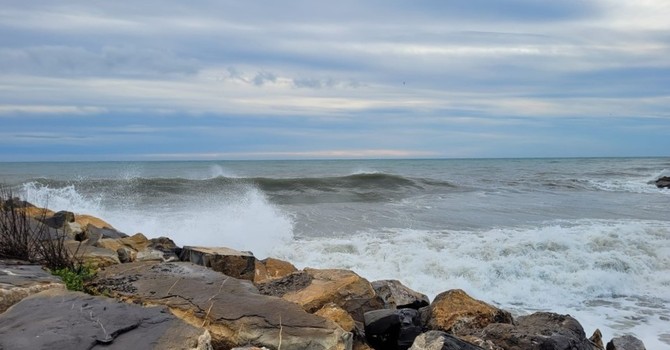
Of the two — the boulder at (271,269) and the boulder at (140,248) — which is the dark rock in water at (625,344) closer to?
A: the boulder at (271,269)

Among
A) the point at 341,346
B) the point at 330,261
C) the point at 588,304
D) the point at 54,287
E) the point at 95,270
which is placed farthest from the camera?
the point at 330,261

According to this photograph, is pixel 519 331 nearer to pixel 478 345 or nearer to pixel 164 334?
pixel 478 345

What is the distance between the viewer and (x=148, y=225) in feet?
50.0

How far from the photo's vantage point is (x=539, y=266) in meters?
10.8

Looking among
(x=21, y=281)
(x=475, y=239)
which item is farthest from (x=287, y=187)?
(x=21, y=281)

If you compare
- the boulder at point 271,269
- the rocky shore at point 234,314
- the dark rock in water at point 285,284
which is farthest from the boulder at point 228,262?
the dark rock in water at point 285,284

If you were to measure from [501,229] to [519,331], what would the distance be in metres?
10.7

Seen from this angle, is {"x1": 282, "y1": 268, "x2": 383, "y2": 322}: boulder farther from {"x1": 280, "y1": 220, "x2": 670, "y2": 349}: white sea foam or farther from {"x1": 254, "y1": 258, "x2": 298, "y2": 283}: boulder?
{"x1": 280, "y1": 220, "x2": 670, "y2": 349}: white sea foam

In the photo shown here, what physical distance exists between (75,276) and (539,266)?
807 cm

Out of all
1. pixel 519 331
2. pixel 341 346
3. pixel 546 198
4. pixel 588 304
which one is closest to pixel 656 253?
pixel 588 304

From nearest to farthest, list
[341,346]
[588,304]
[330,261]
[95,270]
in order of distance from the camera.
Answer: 1. [341,346]
2. [95,270]
3. [588,304]
4. [330,261]

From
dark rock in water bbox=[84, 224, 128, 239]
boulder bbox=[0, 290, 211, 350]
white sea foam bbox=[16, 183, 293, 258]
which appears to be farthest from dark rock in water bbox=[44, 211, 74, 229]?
boulder bbox=[0, 290, 211, 350]

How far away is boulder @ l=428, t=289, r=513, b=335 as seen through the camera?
575 centimetres

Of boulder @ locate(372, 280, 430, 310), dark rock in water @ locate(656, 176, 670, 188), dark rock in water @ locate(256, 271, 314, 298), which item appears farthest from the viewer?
dark rock in water @ locate(656, 176, 670, 188)
